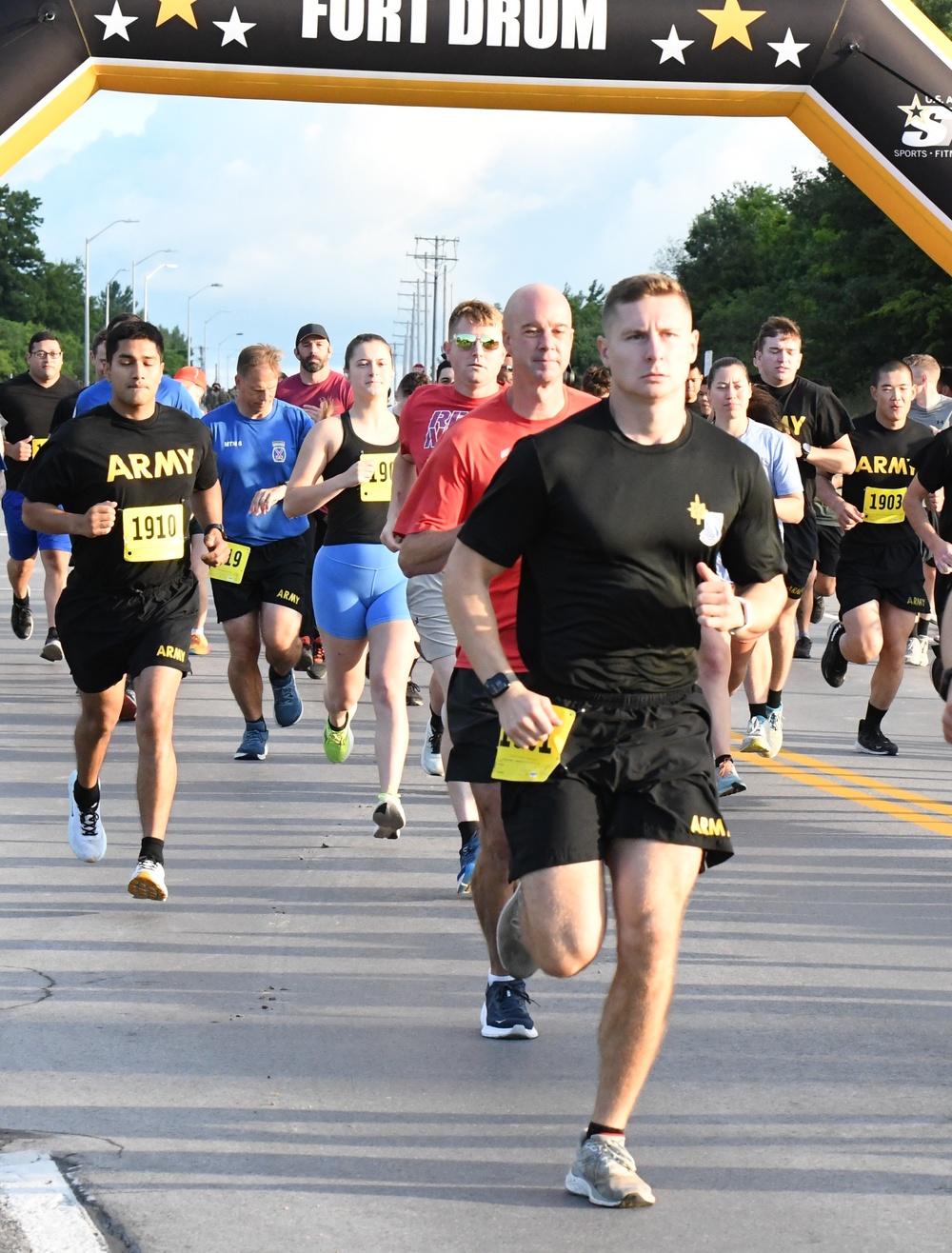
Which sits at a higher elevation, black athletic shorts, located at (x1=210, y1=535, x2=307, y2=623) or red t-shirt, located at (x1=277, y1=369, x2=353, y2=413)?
red t-shirt, located at (x1=277, y1=369, x2=353, y2=413)

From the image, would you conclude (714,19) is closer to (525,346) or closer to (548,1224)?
(525,346)

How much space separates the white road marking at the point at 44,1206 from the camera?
405 cm

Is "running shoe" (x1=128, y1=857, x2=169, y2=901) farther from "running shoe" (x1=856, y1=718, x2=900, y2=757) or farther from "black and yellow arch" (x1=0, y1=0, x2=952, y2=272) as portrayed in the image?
Result: "black and yellow arch" (x1=0, y1=0, x2=952, y2=272)

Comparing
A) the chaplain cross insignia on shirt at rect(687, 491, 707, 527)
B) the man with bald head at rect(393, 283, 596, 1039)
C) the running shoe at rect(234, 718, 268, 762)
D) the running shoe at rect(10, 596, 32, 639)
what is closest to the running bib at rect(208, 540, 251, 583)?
the running shoe at rect(234, 718, 268, 762)

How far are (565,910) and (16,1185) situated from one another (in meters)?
1.34

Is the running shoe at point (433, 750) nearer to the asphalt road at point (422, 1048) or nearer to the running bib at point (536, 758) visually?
the asphalt road at point (422, 1048)

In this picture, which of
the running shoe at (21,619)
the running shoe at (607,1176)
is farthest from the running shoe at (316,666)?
the running shoe at (607,1176)

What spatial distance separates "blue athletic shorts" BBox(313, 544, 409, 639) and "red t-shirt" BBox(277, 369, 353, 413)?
5.36 m

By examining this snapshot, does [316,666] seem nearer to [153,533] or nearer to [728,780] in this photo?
[728,780]

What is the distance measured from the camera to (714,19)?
12.8 meters

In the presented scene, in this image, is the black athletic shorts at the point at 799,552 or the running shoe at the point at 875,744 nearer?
the running shoe at the point at 875,744

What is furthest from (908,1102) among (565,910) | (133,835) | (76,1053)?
(133,835)

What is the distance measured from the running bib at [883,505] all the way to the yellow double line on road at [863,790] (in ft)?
4.92

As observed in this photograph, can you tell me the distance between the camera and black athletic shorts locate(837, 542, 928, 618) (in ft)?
38.5
